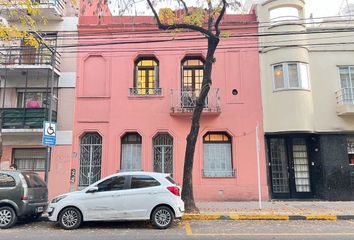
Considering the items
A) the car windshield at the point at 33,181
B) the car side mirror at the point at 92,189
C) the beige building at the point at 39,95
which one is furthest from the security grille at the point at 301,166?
the car windshield at the point at 33,181

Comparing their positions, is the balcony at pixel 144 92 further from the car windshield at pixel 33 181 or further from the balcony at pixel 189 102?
the car windshield at pixel 33 181

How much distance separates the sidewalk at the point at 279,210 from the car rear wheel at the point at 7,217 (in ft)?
17.4

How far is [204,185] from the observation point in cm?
1435

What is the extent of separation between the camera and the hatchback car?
9.09 meters

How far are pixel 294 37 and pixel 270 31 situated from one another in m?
1.17

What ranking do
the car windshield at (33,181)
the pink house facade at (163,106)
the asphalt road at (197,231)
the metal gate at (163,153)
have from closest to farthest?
the asphalt road at (197,231) → the car windshield at (33,181) → the pink house facade at (163,106) → the metal gate at (163,153)

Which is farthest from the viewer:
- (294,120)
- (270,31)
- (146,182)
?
(270,31)

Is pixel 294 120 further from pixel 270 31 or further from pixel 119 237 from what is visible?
pixel 119 237

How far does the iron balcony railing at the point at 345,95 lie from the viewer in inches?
576

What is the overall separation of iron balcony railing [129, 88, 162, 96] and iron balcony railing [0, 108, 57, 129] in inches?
160

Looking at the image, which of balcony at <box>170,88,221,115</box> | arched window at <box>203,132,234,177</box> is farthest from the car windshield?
arched window at <box>203,132,234,177</box>

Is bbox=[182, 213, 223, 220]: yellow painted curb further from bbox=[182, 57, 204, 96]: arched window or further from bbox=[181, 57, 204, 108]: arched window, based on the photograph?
bbox=[182, 57, 204, 96]: arched window

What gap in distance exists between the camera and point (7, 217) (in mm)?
9070

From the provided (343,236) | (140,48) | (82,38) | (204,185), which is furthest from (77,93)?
(343,236)
